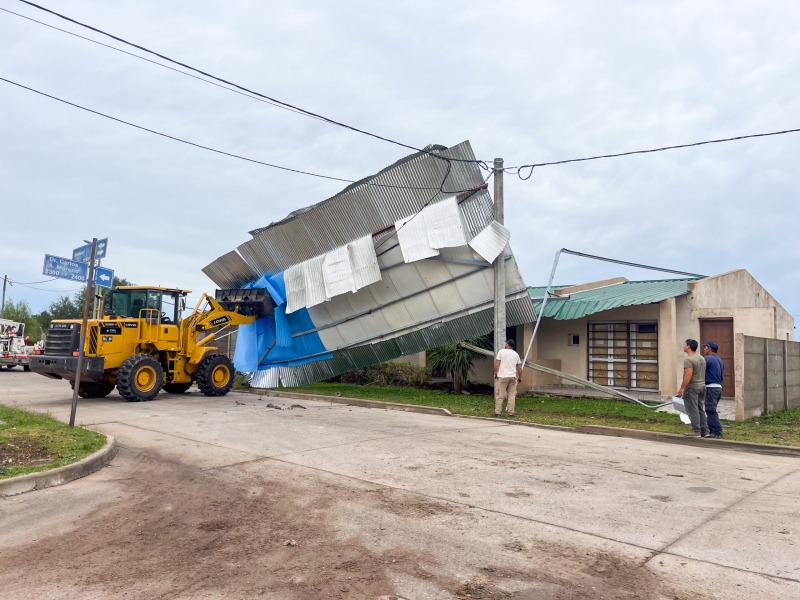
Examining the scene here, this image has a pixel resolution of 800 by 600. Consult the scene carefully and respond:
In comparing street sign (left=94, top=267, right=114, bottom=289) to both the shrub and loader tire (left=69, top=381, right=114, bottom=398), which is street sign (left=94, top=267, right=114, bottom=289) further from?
the shrub

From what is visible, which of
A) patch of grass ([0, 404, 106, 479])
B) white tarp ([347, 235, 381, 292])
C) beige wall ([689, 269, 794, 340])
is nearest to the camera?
patch of grass ([0, 404, 106, 479])

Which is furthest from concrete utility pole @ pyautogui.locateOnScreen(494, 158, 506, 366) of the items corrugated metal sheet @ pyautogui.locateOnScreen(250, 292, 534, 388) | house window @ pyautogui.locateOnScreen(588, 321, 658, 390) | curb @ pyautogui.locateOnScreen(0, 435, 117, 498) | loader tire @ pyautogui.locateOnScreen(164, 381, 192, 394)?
loader tire @ pyautogui.locateOnScreen(164, 381, 192, 394)

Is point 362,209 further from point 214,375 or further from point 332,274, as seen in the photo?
point 214,375

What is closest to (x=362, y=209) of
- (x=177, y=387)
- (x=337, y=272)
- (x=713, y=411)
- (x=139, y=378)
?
(x=337, y=272)

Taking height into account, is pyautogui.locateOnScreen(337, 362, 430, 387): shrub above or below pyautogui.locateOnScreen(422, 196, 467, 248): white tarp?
below

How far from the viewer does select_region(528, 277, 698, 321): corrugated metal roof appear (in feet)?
53.7

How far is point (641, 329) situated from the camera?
58.5ft

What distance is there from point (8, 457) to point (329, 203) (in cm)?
1151

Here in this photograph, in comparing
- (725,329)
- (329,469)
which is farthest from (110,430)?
(725,329)

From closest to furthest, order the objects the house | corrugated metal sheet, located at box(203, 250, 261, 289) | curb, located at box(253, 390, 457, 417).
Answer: curb, located at box(253, 390, 457, 417)
the house
corrugated metal sheet, located at box(203, 250, 261, 289)

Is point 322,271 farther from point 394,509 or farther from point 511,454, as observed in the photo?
point 394,509

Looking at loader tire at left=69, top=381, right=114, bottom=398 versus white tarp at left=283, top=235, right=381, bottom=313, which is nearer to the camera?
loader tire at left=69, top=381, right=114, bottom=398

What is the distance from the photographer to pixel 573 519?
5.75 metres

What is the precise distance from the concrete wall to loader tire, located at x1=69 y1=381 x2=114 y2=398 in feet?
52.4
